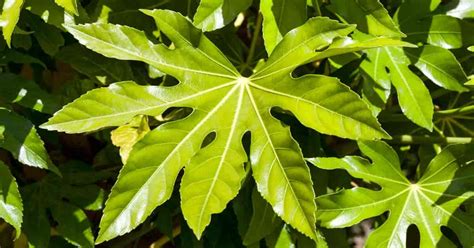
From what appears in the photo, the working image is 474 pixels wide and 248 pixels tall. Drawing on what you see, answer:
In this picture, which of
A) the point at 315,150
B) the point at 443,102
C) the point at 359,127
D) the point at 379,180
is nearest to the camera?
the point at 359,127

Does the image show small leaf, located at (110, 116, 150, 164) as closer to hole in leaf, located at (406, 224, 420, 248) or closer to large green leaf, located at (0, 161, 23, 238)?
large green leaf, located at (0, 161, 23, 238)

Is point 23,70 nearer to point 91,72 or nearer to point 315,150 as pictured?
point 91,72

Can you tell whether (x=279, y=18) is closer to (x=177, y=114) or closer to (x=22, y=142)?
(x=177, y=114)

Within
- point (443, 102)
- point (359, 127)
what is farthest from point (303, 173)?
point (443, 102)

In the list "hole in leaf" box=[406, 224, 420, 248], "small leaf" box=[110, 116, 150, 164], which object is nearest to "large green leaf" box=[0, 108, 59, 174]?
"small leaf" box=[110, 116, 150, 164]

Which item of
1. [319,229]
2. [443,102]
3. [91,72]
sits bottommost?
[319,229]
